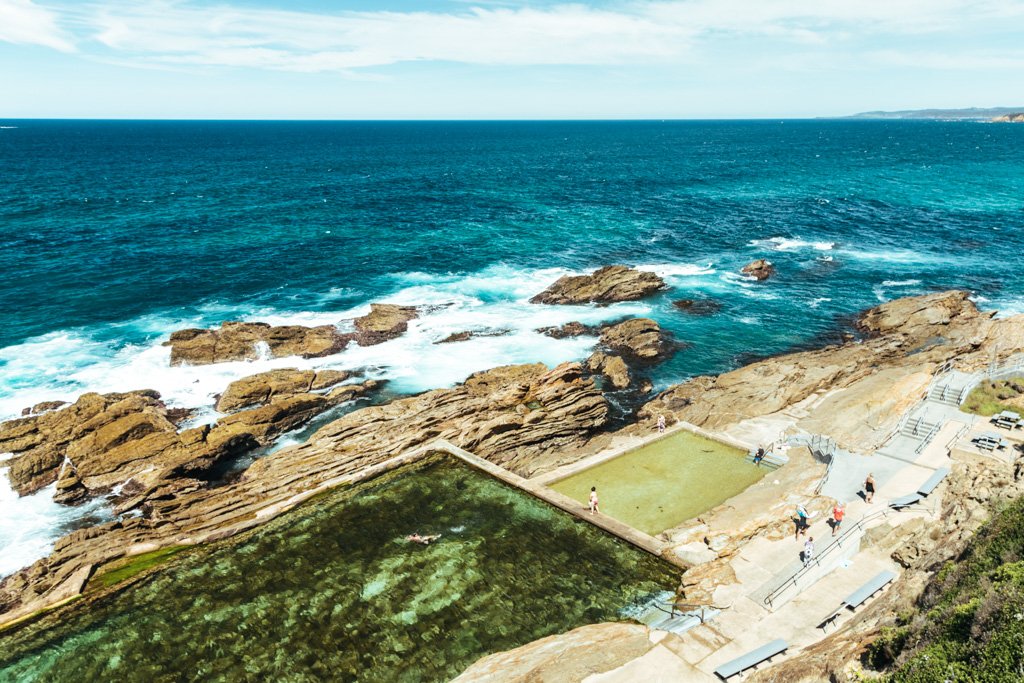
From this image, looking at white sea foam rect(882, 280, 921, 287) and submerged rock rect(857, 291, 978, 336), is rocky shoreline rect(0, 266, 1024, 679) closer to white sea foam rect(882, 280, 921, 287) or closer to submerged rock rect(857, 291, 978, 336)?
submerged rock rect(857, 291, 978, 336)

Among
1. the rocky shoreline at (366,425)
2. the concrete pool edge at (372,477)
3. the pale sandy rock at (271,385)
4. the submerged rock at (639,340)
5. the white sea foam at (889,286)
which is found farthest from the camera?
the white sea foam at (889,286)

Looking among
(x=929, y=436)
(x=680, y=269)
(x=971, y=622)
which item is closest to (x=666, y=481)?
(x=929, y=436)

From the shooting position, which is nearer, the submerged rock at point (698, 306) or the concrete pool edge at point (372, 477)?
the concrete pool edge at point (372, 477)

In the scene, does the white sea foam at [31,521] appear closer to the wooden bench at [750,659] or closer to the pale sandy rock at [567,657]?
the pale sandy rock at [567,657]

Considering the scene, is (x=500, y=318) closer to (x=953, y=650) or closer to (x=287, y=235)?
(x=287, y=235)

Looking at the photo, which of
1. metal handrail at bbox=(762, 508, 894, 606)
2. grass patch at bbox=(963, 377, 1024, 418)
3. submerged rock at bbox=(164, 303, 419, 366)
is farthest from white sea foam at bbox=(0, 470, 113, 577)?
grass patch at bbox=(963, 377, 1024, 418)

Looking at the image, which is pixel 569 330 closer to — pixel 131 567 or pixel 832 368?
pixel 832 368

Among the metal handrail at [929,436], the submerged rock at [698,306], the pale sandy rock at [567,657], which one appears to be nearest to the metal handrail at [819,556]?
the pale sandy rock at [567,657]

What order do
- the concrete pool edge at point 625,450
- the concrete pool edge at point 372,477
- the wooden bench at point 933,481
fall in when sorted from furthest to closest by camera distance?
1. the concrete pool edge at point 625,450
2. the wooden bench at point 933,481
3. the concrete pool edge at point 372,477
